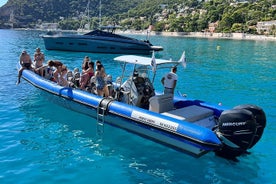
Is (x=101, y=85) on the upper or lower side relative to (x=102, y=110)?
upper

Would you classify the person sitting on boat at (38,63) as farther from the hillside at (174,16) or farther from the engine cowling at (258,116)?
the hillside at (174,16)

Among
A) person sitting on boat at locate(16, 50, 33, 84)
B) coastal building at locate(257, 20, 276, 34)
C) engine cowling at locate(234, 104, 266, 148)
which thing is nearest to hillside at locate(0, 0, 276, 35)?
coastal building at locate(257, 20, 276, 34)

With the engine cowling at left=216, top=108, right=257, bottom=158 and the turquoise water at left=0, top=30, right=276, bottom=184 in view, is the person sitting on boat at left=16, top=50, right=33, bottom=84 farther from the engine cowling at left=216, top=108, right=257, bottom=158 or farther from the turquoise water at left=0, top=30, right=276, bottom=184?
the engine cowling at left=216, top=108, right=257, bottom=158

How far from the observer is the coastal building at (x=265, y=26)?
9856 cm

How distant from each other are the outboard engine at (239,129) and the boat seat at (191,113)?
1.07 metres

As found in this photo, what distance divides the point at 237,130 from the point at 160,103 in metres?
2.55

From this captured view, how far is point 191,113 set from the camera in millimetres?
8414

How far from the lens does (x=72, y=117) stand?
36.4 ft

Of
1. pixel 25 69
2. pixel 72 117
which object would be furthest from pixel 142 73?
pixel 25 69

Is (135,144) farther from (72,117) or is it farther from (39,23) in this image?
(39,23)

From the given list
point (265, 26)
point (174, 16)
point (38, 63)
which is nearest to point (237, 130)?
point (38, 63)

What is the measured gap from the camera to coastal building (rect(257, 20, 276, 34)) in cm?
9856

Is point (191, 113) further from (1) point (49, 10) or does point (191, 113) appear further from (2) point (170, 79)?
(1) point (49, 10)

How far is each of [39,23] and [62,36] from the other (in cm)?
16576
